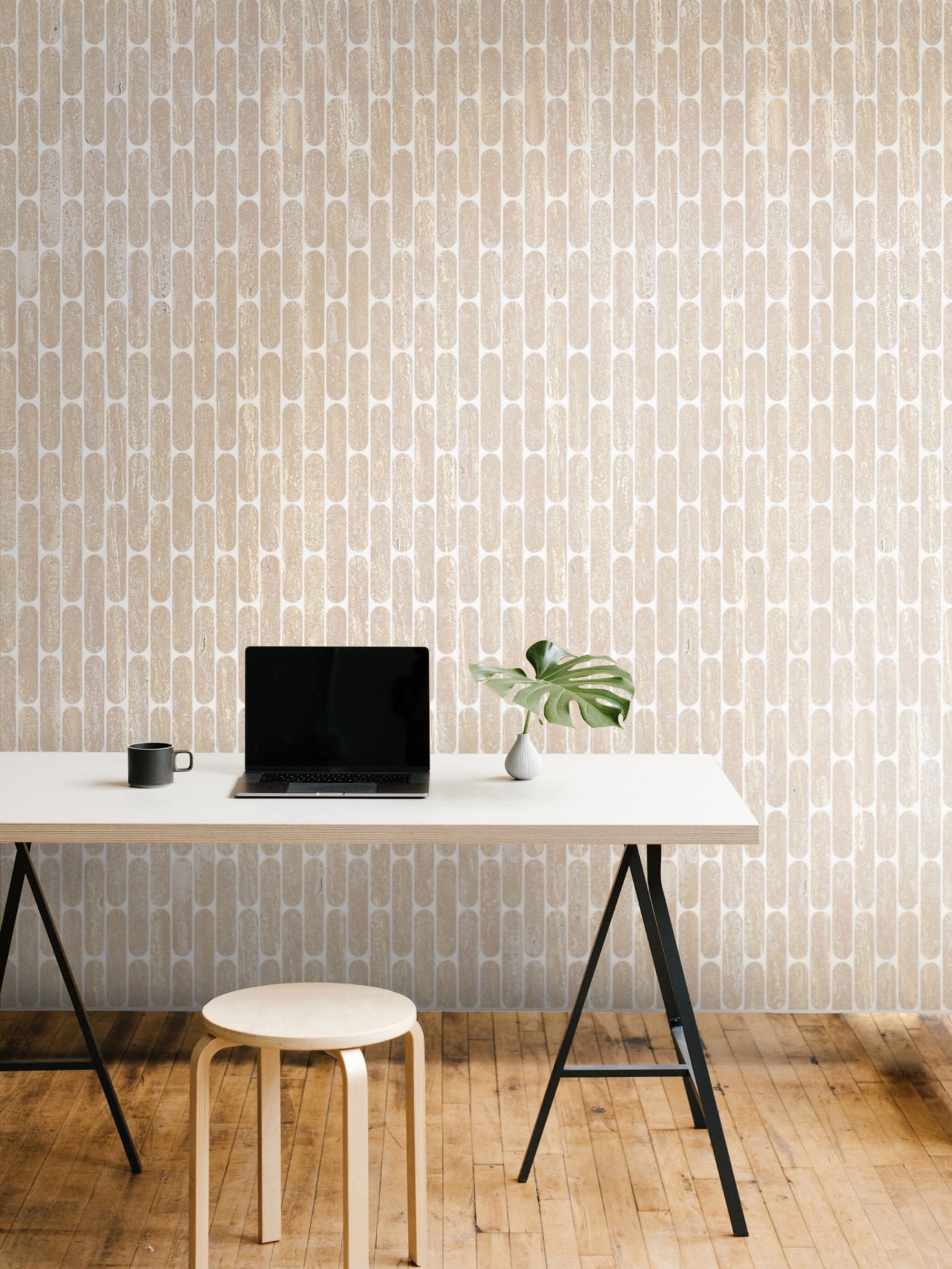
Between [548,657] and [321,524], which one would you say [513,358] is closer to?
[321,524]

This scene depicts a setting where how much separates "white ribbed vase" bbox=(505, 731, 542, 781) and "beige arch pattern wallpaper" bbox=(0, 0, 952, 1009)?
0.61 meters

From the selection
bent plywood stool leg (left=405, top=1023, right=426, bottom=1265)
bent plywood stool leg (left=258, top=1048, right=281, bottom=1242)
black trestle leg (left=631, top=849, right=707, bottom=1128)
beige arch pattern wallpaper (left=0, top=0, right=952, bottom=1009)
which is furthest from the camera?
beige arch pattern wallpaper (left=0, top=0, right=952, bottom=1009)

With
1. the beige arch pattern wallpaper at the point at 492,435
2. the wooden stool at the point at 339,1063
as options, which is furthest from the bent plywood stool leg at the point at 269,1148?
the beige arch pattern wallpaper at the point at 492,435

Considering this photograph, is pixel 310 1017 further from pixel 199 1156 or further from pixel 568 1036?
pixel 568 1036

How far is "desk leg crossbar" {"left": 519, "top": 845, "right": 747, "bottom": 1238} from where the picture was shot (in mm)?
2104

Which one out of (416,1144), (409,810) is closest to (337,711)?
(409,810)

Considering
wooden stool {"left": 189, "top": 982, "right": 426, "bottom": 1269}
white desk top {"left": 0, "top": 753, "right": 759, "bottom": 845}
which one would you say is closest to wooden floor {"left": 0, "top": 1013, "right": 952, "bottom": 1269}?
wooden stool {"left": 189, "top": 982, "right": 426, "bottom": 1269}

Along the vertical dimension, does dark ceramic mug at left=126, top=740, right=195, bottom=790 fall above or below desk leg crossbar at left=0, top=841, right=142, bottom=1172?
above

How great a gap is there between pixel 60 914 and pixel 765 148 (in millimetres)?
2648

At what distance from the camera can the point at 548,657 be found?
7.95 ft

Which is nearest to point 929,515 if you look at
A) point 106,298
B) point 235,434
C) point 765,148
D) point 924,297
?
point 924,297

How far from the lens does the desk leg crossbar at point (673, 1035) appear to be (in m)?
2.10

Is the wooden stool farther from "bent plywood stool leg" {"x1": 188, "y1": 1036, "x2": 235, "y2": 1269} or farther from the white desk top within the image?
the white desk top

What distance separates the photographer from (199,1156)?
72.5 inches
